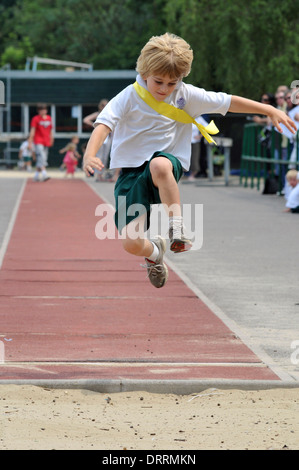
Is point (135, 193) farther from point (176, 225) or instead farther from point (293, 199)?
point (293, 199)

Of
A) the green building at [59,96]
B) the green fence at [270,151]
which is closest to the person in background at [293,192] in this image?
the green fence at [270,151]

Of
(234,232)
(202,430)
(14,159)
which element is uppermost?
(202,430)

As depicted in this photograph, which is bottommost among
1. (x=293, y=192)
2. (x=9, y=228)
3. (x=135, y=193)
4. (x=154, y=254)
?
(x=9, y=228)

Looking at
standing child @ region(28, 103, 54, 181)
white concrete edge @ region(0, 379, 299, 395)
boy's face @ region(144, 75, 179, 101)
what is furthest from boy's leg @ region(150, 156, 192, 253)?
standing child @ region(28, 103, 54, 181)

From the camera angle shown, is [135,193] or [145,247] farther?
[145,247]

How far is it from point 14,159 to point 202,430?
126ft

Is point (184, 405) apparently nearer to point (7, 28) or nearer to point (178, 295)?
Result: point (178, 295)

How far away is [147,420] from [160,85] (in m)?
2.25

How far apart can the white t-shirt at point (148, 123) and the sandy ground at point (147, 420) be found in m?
1.74

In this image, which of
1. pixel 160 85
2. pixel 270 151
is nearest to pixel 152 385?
pixel 160 85

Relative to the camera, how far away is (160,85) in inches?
256

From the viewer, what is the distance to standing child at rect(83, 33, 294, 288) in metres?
6.39
